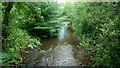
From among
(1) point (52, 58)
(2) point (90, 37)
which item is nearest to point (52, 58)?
(1) point (52, 58)

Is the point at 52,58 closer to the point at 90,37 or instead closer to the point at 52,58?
the point at 52,58

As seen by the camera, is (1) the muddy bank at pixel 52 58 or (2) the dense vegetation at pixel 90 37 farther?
(1) the muddy bank at pixel 52 58

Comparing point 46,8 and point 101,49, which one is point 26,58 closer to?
point 101,49

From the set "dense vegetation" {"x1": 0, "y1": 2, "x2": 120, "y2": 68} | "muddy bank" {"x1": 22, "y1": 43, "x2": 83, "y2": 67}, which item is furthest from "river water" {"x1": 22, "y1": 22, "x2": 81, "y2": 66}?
"dense vegetation" {"x1": 0, "y1": 2, "x2": 120, "y2": 68}

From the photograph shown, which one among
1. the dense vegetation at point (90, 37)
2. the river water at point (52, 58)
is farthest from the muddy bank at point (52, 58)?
the dense vegetation at point (90, 37)

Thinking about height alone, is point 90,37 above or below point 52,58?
above

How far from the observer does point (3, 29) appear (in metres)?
4.21

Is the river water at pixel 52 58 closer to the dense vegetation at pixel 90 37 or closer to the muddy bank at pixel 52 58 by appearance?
the muddy bank at pixel 52 58

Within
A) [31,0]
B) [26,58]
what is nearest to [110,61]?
[31,0]

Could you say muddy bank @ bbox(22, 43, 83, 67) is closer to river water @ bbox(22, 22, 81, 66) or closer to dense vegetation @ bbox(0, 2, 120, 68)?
river water @ bbox(22, 22, 81, 66)

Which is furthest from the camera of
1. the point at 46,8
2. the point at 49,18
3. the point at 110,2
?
the point at 49,18

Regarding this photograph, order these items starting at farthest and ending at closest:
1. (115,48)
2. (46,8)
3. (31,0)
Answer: (46,8)
(31,0)
(115,48)

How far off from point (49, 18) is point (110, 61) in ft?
24.2

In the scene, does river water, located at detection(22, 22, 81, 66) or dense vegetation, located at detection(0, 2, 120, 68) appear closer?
dense vegetation, located at detection(0, 2, 120, 68)
